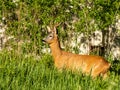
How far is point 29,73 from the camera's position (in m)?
8.47

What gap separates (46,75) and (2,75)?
90 cm

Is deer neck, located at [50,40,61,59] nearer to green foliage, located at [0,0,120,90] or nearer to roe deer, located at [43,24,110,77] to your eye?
roe deer, located at [43,24,110,77]

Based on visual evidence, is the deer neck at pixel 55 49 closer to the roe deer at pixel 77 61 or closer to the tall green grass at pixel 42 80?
the roe deer at pixel 77 61

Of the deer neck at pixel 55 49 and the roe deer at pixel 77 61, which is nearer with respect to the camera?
the roe deer at pixel 77 61

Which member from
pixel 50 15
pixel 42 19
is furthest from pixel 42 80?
pixel 50 15

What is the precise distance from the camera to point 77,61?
10336mm

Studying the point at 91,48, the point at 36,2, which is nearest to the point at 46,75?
the point at 36,2

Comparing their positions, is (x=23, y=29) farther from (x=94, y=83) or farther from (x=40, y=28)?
(x=94, y=83)

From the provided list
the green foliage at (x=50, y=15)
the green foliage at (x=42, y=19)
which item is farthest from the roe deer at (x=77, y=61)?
the green foliage at (x=50, y=15)

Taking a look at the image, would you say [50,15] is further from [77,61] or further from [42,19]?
[77,61]

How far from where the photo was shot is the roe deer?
9.80 metres

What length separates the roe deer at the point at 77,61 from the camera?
9805 millimetres

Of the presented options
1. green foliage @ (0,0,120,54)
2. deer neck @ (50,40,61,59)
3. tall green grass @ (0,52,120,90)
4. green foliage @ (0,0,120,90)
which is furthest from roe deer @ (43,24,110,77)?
tall green grass @ (0,52,120,90)

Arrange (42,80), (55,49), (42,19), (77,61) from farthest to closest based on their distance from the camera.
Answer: (42,19) → (55,49) → (77,61) → (42,80)
